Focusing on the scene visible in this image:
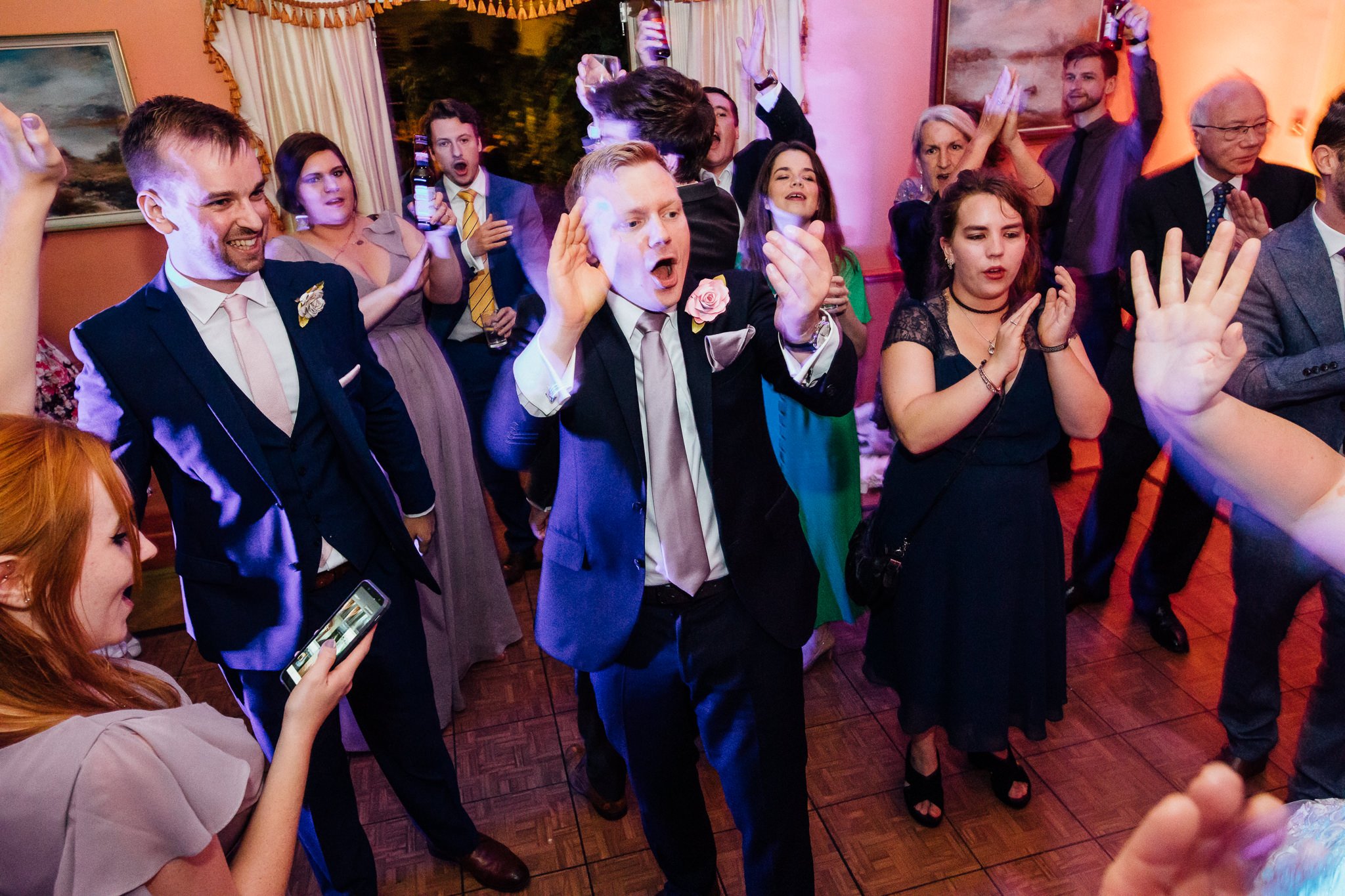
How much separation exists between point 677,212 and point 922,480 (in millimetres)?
1020

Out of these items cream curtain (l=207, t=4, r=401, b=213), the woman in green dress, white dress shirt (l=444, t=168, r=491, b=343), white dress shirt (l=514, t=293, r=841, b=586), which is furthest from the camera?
cream curtain (l=207, t=4, r=401, b=213)

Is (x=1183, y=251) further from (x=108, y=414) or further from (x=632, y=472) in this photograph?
(x=108, y=414)

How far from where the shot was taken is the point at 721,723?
185cm

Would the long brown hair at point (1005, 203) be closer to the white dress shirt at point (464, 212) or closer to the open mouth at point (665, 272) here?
the open mouth at point (665, 272)

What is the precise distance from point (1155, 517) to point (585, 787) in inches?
94.7

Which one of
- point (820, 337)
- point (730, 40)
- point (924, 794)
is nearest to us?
point (820, 337)

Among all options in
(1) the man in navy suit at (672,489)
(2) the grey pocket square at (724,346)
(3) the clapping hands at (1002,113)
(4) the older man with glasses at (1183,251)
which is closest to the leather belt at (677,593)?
(1) the man in navy suit at (672,489)

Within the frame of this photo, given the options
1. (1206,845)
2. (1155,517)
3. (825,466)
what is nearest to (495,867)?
(825,466)

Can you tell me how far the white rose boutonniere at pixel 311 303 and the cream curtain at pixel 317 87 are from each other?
277cm

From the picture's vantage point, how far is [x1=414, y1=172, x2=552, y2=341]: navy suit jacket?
142 inches

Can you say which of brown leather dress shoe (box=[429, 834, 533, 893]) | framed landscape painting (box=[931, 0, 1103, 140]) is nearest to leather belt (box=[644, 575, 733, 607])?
→ brown leather dress shoe (box=[429, 834, 533, 893])

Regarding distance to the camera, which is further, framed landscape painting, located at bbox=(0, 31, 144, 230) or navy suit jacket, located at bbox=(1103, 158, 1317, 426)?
framed landscape painting, located at bbox=(0, 31, 144, 230)

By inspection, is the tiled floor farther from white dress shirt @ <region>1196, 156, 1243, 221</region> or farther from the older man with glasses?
white dress shirt @ <region>1196, 156, 1243, 221</region>

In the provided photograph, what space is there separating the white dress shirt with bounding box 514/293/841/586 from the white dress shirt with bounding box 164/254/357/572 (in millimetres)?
639
